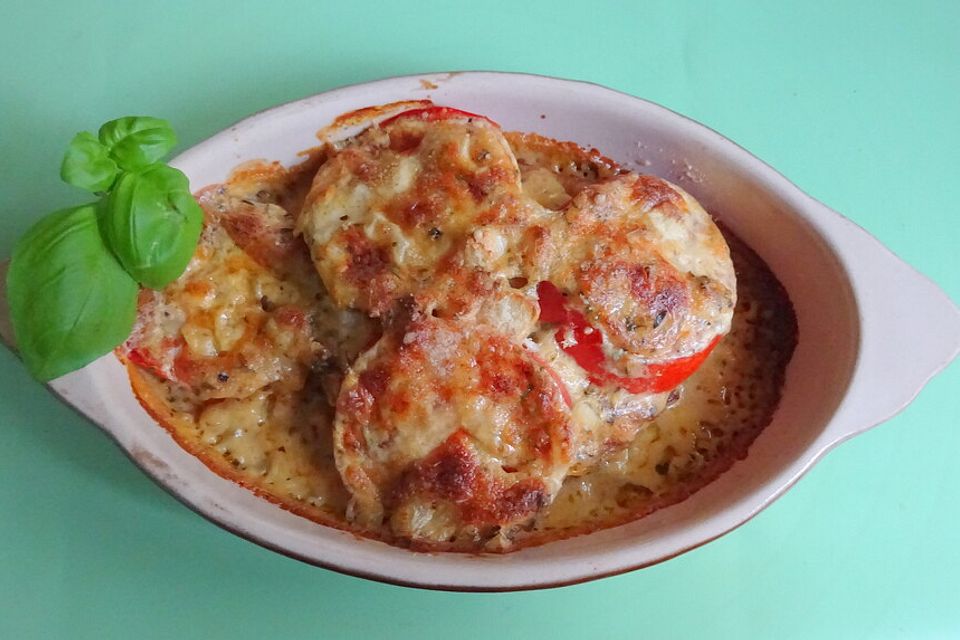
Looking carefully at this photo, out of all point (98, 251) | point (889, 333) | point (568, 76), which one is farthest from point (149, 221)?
point (889, 333)

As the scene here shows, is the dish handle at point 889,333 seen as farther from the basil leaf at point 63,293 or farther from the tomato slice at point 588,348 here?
the basil leaf at point 63,293

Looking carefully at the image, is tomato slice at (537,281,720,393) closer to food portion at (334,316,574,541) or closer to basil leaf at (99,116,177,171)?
food portion at (334,316,574,541)

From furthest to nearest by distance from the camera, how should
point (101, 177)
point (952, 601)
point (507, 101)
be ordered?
point (952, 601), point (507, 101), point (101, 177)

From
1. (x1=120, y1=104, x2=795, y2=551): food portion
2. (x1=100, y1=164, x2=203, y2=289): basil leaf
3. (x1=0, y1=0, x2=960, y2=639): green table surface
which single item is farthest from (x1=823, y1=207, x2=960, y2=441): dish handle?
(x1=100, y1=164, x2=203, y2=289): basil leaf

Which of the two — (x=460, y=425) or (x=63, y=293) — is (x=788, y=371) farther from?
(x=63, y=293)

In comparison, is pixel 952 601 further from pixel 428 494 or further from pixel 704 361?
pixel 428 494

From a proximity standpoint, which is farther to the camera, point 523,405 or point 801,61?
point 801,61

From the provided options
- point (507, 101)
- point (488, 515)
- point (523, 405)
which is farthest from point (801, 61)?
point (488, 515)
